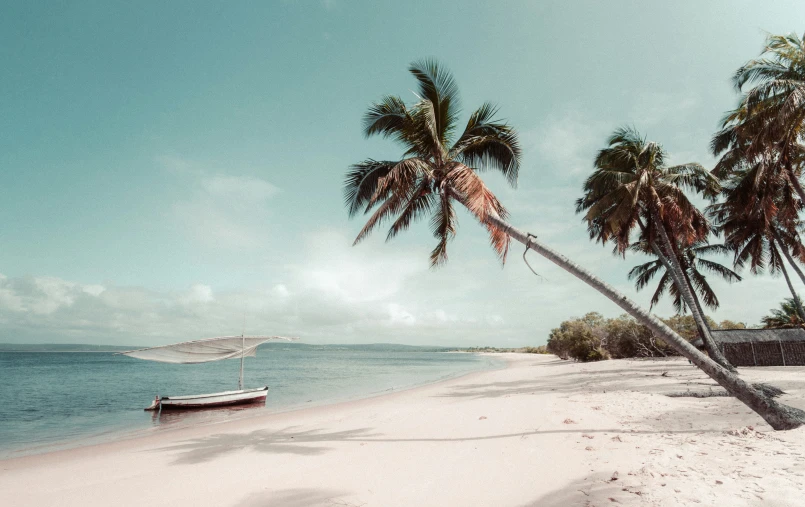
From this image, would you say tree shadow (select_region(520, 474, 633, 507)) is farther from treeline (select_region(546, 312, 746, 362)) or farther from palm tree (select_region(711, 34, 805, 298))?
treeline (select_region(546, 312, 746, 362))

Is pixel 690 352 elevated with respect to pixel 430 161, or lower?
lower

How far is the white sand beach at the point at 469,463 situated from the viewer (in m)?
4.05

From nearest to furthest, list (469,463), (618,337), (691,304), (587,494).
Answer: (587,494) → (469,463) → (691,304) → (618,337)

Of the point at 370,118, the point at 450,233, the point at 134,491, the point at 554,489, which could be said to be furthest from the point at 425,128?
the point at 134,491

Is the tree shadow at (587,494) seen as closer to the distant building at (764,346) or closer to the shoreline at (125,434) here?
the shoreline at (125,434)

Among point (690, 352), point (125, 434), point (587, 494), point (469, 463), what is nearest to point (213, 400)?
point (125, 434)

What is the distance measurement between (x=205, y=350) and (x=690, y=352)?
16805 millimetres

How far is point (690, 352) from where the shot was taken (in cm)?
599

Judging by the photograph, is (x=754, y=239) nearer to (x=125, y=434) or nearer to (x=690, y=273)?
(x=690, y=273)

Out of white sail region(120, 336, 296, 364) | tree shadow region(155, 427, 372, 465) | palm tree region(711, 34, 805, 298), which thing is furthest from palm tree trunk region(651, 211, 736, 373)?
white sail region(120, 336, 296, 364)

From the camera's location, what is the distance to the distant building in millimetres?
19062

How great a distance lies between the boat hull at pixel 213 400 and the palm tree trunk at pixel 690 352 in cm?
1399

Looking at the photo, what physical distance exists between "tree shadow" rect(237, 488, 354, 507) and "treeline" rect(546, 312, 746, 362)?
2819 cm

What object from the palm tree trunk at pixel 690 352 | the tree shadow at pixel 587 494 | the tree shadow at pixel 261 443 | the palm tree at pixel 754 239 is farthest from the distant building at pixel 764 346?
the tree shadow at pixel 261 443
